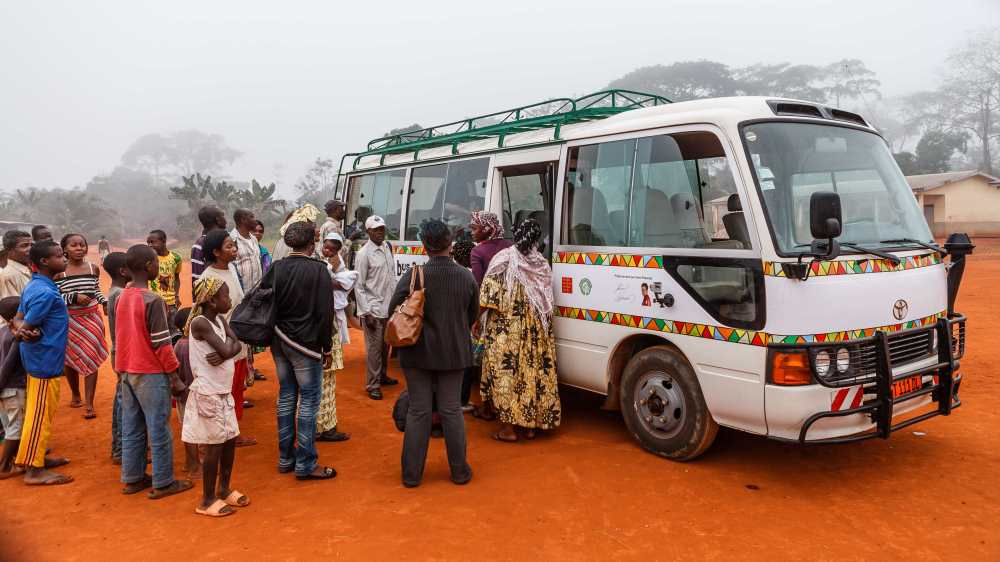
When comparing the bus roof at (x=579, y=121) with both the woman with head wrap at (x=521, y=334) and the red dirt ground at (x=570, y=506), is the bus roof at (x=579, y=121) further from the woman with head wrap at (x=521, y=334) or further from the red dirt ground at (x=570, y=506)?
the red dirt ground at (x=570, y=506)

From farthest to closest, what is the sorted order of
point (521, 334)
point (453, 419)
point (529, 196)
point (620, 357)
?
1. point (529, 196)
2. point (521, 334)
3. point (620, 357)
4. point (453, 419)

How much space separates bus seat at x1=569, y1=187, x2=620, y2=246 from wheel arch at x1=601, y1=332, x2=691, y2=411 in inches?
30.3

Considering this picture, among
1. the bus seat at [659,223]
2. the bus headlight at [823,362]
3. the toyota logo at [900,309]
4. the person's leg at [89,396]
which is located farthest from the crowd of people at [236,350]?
the toyota logo at [900,309]

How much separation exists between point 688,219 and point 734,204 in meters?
Answer: 0.37

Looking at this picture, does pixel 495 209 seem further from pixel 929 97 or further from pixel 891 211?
pixel 929 97

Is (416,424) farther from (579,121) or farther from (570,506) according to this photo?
(579,121)

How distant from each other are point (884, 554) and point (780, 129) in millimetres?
2672

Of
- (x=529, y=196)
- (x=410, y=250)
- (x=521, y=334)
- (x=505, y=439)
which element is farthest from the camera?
(x=410, y=250)

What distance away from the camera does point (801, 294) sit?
13.2ft

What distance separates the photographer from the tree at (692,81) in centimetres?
6091

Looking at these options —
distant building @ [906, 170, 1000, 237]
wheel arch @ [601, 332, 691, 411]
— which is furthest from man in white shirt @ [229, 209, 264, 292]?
distant building @ [906, 170, 1000, 237]

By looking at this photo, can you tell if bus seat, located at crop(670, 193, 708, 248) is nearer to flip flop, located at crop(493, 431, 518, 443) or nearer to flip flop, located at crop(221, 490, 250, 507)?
flip flop, located at crop(493, 431, 518, 443)

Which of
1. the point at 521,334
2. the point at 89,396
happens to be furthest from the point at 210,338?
the point at 89,396

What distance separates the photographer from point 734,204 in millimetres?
4488
